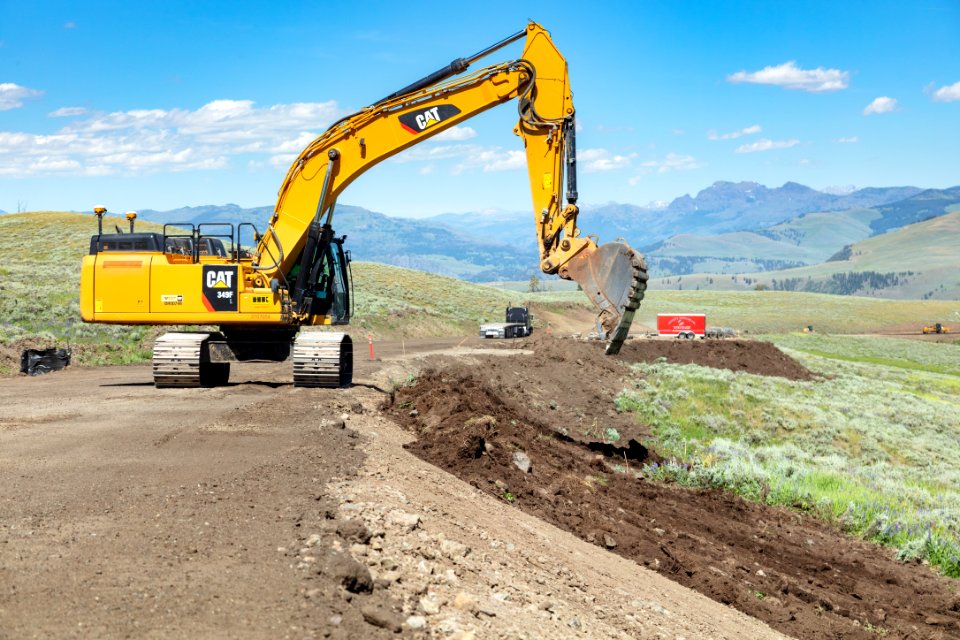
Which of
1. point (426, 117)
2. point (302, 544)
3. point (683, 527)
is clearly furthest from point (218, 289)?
point (302, 544)

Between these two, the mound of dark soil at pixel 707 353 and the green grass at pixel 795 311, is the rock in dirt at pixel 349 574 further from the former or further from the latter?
the green grass at pixel 795 311

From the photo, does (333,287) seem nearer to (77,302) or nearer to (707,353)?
(77,302)

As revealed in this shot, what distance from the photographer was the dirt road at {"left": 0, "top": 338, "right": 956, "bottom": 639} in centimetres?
655

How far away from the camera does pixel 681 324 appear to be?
66188 millimetres

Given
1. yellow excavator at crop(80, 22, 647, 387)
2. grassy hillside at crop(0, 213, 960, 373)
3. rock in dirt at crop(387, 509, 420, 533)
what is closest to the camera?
rock in dirt at crop(387, 509, 420, 533)

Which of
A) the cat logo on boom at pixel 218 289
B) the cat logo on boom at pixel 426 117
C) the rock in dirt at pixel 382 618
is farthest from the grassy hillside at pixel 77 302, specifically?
the rock in dirt at pixel 382 618

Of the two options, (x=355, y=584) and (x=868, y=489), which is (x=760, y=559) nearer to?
(x=868, y=489)

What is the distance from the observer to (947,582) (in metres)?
15.0

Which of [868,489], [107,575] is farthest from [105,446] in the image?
[868,489]

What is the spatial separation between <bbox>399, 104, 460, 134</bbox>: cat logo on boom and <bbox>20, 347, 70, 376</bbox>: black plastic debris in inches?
679

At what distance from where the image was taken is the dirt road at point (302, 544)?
6.55 metres

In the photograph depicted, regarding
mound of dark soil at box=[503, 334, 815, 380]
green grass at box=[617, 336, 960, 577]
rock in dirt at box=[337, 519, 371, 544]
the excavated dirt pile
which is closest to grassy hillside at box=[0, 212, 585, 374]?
mound of dark soil at box=[503, 334, 815, 380]

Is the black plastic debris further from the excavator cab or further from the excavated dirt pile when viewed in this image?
the excavated dirt pile

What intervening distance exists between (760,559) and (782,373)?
31296 millimetres
